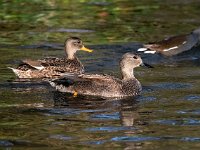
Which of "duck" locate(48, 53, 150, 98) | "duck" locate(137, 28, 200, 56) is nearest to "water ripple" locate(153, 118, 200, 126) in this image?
"duck" locate(48, 53, 150, 98)

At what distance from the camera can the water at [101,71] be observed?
432 inches

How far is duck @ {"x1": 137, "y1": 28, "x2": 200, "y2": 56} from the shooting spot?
60.0 ft

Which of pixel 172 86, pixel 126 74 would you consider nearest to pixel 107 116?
pixel 126 74

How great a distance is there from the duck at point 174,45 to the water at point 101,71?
0.17 metres

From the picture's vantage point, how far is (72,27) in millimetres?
20719

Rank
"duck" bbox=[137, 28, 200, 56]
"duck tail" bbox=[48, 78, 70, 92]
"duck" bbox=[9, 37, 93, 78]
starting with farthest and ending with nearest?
"duck" bbox=[137, 28, 200, 56] < "duck" bbox=[9, 37, 93, 78] < "duck tail" bbox=[48, 78, 70, 92]

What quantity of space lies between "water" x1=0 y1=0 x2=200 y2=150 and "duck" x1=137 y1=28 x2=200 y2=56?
174mm

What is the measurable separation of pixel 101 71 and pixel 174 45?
8.91ft

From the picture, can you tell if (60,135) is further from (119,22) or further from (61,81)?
(119,22)

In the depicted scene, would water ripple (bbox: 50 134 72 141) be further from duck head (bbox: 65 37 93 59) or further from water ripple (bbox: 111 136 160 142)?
duck head (bbox: 65 37 93 59)

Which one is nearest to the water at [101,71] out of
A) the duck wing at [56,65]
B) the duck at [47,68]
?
the duck at [47,68]

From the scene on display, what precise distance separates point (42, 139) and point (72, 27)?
10.1m

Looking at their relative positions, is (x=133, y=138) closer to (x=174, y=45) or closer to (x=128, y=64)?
(x=128, y=64)

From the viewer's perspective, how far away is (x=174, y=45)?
734 inches
